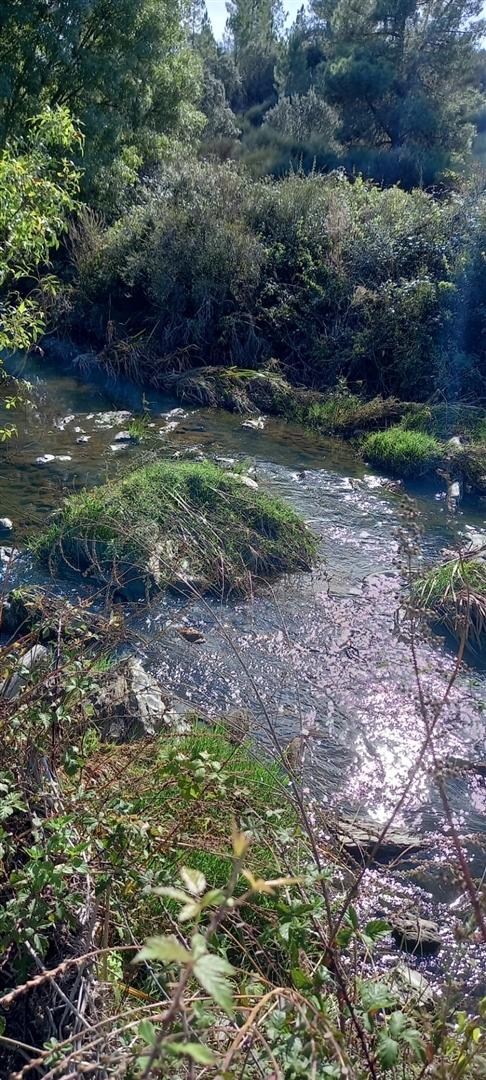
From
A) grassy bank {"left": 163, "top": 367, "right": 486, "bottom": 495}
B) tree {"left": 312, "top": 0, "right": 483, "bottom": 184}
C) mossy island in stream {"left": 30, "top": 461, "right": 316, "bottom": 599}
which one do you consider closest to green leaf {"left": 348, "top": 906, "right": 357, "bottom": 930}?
mossy island in stream {"left": 30, "top": 461, "right": 316, "bottom": 599}

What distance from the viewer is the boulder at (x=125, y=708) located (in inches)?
167

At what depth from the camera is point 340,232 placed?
13.8 metres

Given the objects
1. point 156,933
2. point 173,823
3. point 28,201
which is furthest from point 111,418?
point 156,933

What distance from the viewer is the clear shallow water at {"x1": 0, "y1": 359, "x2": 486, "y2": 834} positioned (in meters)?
5.16

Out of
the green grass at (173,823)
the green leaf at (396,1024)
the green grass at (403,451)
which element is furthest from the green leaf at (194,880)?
the green grass at (403,451)

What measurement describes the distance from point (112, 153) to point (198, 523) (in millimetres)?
11311

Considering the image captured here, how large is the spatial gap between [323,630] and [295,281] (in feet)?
28.9

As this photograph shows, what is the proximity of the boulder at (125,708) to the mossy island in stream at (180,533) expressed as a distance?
191 centimetres

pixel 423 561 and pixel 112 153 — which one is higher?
pixel 112 153

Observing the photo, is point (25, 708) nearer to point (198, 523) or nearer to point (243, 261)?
point (198, 523)

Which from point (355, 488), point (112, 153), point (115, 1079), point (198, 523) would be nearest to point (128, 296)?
point (112, 153)

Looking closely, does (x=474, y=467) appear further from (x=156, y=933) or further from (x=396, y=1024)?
(x=396, y=1024)

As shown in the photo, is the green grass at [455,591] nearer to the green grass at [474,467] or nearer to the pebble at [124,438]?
the green grass at [474,467]

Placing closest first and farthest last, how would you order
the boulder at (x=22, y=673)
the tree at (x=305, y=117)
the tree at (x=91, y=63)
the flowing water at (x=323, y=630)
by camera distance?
the boulder at (x=22, y=673)
the flowing water at (x=323, y=630)
the tree at (x=91, y=63)
the tree at (x=305, y=117)
